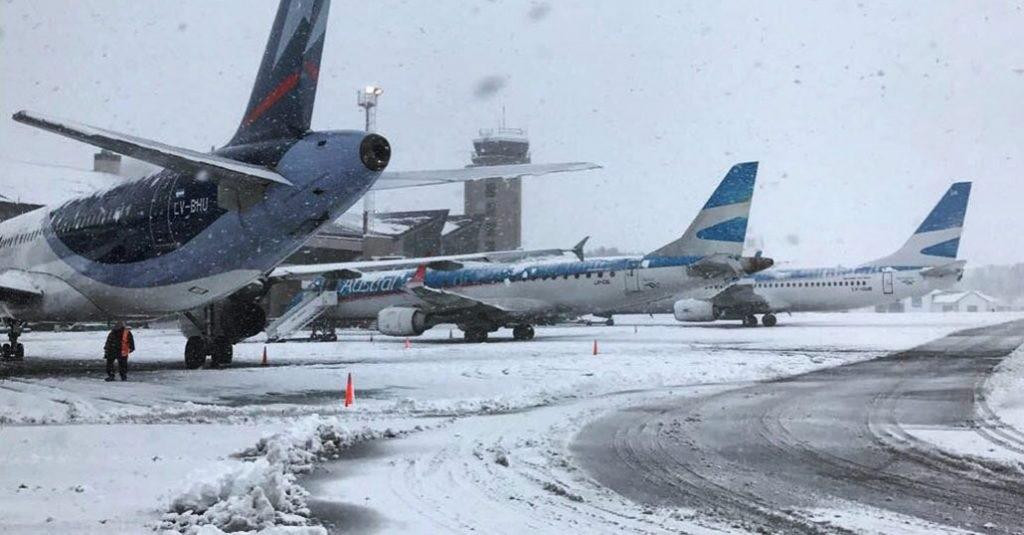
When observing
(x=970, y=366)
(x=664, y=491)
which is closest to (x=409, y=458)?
(x=664, y=491)

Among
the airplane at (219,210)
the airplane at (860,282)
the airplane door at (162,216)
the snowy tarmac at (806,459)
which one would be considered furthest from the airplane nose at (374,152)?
the airplane at (860,282)

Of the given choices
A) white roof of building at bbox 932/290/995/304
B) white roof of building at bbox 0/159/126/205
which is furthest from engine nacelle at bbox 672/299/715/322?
white roof of building at bbox 932/290/995/304

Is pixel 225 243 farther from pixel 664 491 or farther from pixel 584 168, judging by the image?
pixel 664 491

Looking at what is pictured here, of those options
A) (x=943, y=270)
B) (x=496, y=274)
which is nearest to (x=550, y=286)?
(x=496, y=274)

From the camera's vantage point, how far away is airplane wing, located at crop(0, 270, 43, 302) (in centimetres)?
1798

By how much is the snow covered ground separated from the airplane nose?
341 centimetres

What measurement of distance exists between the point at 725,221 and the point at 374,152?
61.7 feet

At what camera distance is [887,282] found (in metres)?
40.5

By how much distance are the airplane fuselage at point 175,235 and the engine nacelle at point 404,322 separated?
12.3 meters

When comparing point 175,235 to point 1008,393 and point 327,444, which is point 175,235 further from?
point 1008,393

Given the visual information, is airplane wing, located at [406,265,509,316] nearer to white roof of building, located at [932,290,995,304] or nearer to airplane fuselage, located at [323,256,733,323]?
airplane fuselage, located at [323,256,733,323]

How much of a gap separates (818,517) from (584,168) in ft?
23.9

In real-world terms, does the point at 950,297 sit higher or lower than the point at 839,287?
higher

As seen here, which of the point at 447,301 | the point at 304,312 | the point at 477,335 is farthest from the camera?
the point at 304,312
